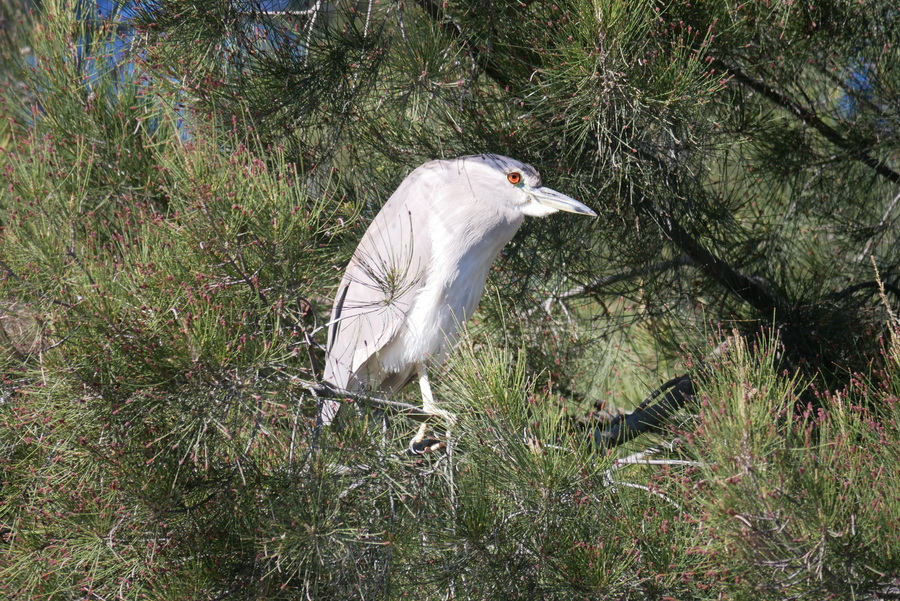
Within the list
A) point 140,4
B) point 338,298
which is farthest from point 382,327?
point 140,4

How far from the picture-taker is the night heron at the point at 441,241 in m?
1.88

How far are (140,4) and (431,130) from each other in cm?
74

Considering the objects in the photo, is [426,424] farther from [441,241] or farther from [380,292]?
[441,241]

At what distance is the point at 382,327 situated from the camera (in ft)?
6.47

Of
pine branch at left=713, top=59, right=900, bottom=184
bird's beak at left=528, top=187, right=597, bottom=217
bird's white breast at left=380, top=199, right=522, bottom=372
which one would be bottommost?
bird's white breast at left=380, top=199, right=522, bottom=372

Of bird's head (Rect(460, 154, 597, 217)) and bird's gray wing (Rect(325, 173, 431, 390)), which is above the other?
bird's head (Rect(460, 154, 597, 217))

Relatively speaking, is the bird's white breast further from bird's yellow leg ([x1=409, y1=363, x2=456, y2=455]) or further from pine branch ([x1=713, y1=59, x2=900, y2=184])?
pine branch ([x1=713, y1=59, x2=900, y2=184])

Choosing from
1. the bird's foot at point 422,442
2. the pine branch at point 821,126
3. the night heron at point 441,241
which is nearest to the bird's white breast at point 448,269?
the night heron at point 441,241

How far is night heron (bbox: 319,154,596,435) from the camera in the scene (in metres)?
1.88

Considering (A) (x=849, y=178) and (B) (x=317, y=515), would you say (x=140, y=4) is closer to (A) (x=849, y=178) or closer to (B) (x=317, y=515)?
(B) (x=317, y=515)

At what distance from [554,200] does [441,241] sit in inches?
10.7

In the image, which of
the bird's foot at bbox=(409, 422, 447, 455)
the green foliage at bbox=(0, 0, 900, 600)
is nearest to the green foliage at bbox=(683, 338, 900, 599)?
the green foliage at bbox=(0, 0, 900, 600)

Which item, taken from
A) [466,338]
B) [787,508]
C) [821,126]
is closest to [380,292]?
[466,338]

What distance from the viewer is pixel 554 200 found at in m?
1.83
